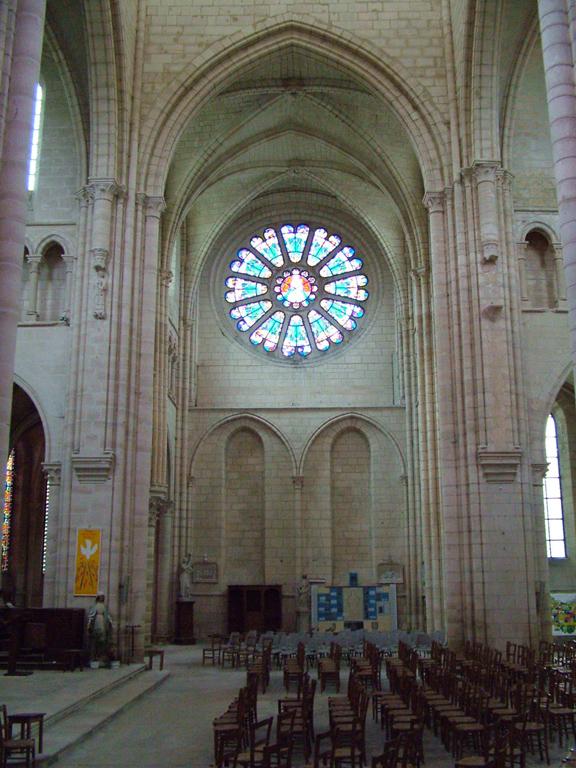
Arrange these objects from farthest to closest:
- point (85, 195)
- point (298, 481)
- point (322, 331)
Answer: point (322, 331), point (298, 481), point (85, 195)

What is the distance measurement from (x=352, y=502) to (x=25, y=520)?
10653mm

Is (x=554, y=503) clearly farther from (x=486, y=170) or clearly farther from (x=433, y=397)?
(x=486, y=170)

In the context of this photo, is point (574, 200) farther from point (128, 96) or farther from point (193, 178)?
point (193, 178)

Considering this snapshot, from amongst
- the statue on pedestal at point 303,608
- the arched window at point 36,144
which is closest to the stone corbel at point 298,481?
the statue on pedestal at point 303,608

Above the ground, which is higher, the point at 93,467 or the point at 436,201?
the point at 436,201

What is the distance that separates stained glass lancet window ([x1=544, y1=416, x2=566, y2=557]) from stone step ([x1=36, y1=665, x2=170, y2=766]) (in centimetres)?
1436

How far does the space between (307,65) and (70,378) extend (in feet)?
35.3

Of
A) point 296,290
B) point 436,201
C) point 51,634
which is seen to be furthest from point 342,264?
point 51,634

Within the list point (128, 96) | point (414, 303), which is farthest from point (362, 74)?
point (414, 303)

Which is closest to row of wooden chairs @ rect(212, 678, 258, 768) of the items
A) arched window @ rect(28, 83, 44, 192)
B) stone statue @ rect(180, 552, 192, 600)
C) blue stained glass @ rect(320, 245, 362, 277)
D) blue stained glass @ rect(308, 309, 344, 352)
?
arched window @ rect(28, 83, 44, 192)

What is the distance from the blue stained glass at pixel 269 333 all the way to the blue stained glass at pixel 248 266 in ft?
5.48

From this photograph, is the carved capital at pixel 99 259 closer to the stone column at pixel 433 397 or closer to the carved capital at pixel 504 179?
the stone column at pixel 433 397

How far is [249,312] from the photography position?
106ft

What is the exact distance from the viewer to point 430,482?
24.1 m
